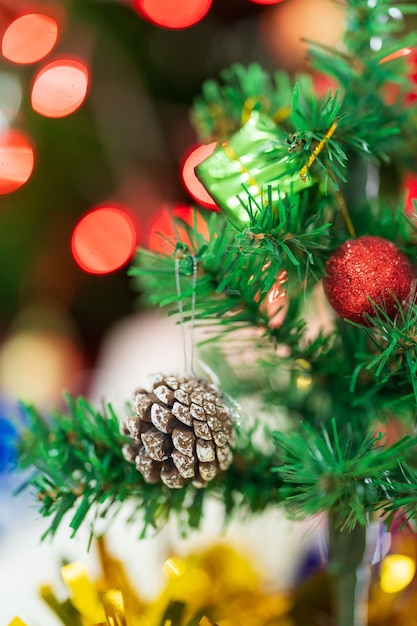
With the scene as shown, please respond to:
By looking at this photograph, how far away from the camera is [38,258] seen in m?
0.92

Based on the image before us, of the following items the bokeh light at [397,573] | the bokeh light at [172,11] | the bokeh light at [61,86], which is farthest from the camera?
the bokeh light at [172,11]

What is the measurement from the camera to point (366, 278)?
323 mm

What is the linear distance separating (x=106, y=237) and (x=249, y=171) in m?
0.51

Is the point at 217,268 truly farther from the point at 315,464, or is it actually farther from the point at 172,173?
the point at 172,173

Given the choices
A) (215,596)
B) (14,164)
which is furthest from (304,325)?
(14,164)

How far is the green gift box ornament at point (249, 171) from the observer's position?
0.33m

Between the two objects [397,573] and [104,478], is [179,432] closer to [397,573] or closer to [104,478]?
[104,478]

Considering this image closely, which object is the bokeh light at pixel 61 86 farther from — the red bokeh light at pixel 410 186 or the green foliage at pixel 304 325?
the red bokeh light at pixel 410 186

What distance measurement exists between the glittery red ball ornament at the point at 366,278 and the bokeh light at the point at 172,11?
1.71ft

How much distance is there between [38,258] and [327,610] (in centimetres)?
66

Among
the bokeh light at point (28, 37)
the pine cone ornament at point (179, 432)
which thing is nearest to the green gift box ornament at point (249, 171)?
the pine cone ornament at point (179, 432)

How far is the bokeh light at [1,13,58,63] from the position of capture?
0.66 m

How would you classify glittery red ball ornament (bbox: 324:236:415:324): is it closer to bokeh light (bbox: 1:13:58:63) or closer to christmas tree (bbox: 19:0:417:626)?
christmas tree (bbox: 19:0:417:626)

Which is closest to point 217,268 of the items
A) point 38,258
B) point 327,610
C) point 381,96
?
point 381,96
